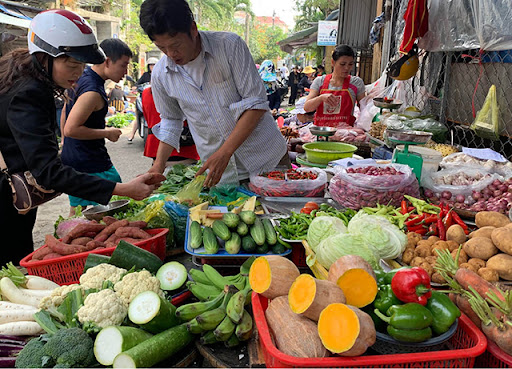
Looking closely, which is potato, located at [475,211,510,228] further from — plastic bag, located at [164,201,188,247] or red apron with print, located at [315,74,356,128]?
red apron with print, located at [315,74,356,128]

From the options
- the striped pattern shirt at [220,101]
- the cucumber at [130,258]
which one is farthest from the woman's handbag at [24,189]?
the striped pattern shirt at [220,101]

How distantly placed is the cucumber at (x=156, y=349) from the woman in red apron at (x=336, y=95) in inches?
180

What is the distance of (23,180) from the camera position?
7.94ft

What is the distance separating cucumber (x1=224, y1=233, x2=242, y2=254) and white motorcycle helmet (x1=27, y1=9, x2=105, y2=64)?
4.39ft

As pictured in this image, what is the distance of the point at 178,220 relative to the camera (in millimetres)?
2760

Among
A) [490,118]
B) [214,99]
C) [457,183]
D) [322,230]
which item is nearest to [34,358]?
[322,230]

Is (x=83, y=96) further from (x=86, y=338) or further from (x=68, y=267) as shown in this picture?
(x=86, y=338)

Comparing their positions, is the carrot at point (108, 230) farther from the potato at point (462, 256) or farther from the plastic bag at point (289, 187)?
the potato at point (462, 256)

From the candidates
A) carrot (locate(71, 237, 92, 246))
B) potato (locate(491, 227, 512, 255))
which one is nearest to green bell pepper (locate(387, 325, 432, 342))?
potato (locate(491, 227, 512, 255))

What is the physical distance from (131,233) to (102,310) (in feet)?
2.38

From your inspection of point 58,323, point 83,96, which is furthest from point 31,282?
point 83,96

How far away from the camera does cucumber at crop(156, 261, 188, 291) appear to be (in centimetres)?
201

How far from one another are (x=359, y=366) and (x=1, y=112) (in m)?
2.28

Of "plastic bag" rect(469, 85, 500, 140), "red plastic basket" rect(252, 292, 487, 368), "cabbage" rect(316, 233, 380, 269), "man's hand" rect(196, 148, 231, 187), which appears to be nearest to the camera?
"red plastic basket" rect(252, 292, 487, 368)
